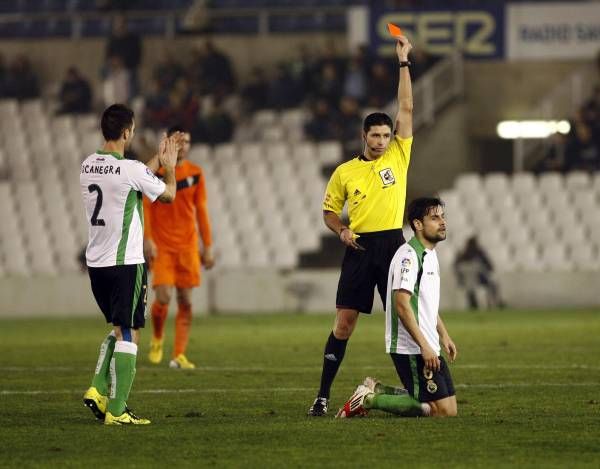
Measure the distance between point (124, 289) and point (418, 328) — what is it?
1.90 meters

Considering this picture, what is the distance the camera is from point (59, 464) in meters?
7.94

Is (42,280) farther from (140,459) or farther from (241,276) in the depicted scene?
(140,459)

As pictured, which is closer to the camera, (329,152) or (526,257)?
(526,257)

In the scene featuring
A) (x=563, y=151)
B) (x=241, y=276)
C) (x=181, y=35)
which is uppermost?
(x=181, y=35)

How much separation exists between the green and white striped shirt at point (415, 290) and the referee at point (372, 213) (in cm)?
67

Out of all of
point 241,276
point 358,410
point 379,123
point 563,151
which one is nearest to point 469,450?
point 358,410

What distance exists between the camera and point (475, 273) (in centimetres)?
2516

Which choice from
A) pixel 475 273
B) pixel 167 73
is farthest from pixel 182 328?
pixel 167 73

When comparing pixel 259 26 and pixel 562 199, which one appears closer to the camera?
pixel 562 199

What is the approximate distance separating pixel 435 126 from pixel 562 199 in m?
3.24

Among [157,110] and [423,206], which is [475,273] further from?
[423,206]

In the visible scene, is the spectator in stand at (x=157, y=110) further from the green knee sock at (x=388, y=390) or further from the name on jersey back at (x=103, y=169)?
the green knee sock at (x=388, y=390)

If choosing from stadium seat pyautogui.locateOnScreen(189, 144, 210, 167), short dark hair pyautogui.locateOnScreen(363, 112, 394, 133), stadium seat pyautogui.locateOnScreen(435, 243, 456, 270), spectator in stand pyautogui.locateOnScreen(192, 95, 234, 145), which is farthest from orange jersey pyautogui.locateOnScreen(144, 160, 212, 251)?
spectator in stand pyautogui.locateOnScreen(192, 95, 234, 145)

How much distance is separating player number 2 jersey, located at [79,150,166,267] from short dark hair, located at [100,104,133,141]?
138 mm
